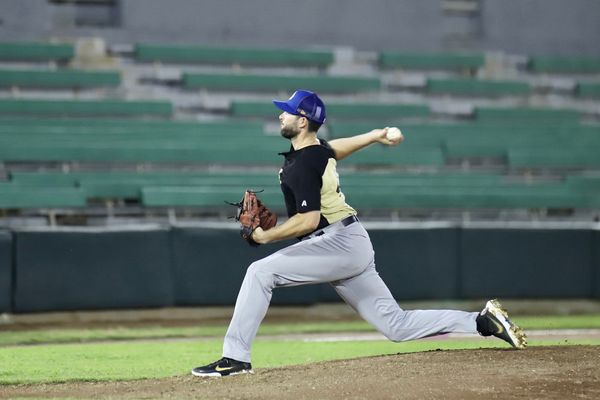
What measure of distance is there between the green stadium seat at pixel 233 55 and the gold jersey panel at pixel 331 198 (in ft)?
35.0

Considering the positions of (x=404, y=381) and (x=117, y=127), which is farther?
(x=117, y=127)

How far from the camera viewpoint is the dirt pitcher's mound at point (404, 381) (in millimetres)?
5352

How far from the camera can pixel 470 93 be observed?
17844mm

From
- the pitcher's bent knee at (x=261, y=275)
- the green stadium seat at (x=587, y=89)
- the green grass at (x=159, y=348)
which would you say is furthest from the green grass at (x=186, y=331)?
the green stadium seat at (x=587, y=89)

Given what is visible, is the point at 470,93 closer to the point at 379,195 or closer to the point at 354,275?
the point at 379,195

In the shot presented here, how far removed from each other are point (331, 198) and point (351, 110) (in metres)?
10.4

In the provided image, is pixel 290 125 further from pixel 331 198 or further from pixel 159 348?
pixel 159 348

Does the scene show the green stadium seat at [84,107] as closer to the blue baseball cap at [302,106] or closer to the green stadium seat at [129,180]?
the green stadium seat at [129,180]

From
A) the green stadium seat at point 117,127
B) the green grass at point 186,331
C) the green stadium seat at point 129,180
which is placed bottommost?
the green grass at point 186,331

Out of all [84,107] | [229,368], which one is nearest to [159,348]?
[229,368]

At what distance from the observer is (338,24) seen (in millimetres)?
18094

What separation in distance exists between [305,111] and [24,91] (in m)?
10.5

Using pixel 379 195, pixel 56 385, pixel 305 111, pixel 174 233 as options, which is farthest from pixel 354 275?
pixel 379 195

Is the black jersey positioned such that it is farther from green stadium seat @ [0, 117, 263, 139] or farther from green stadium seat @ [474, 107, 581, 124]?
green stadium seat @ [474, 107, 581, 124]
